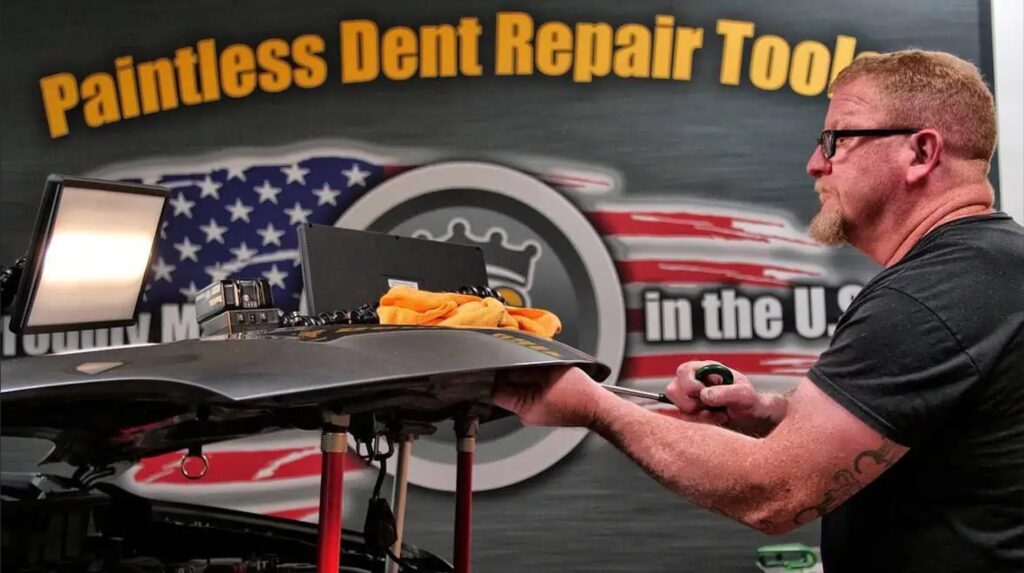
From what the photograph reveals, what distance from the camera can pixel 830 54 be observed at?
2771mm

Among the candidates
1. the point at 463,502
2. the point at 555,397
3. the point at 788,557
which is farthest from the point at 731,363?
the point at 555,397

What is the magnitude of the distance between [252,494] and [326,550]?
5.54ft

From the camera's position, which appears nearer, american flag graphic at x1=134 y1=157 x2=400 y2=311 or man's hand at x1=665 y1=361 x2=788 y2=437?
man's hand at x1=665 y1=361 x2=788 y2=437

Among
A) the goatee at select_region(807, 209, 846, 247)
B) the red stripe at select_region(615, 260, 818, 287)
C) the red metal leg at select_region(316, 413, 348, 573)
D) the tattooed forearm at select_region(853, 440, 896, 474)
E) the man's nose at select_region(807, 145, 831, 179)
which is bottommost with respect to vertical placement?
the red stripe at select_region(615, 260, 818, 287)

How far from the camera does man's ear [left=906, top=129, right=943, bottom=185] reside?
1287 mm

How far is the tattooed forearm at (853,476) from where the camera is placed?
110 cm

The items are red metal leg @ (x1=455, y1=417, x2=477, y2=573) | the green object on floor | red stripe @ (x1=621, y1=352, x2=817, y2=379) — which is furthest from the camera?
red stripe @ (x1=621, y1=352, x2=817, y2=379)

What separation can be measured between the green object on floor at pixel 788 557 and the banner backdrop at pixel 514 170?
0.32 ft

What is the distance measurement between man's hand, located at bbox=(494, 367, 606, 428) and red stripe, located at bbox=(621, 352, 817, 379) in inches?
62.0

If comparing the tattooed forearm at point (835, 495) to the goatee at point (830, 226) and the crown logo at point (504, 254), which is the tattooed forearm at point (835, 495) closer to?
the goatee at point (830, 226)

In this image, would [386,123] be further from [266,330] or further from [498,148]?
[266,330]

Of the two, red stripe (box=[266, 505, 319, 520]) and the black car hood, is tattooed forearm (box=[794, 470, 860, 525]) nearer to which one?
the black car hood

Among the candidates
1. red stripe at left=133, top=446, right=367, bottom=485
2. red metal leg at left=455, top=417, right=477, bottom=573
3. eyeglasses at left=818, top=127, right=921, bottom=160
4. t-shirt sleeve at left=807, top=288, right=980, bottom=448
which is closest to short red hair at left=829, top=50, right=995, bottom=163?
eyeglasses at left=818, top=127, right=921, bottom=160

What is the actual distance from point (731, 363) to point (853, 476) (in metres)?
1.62
